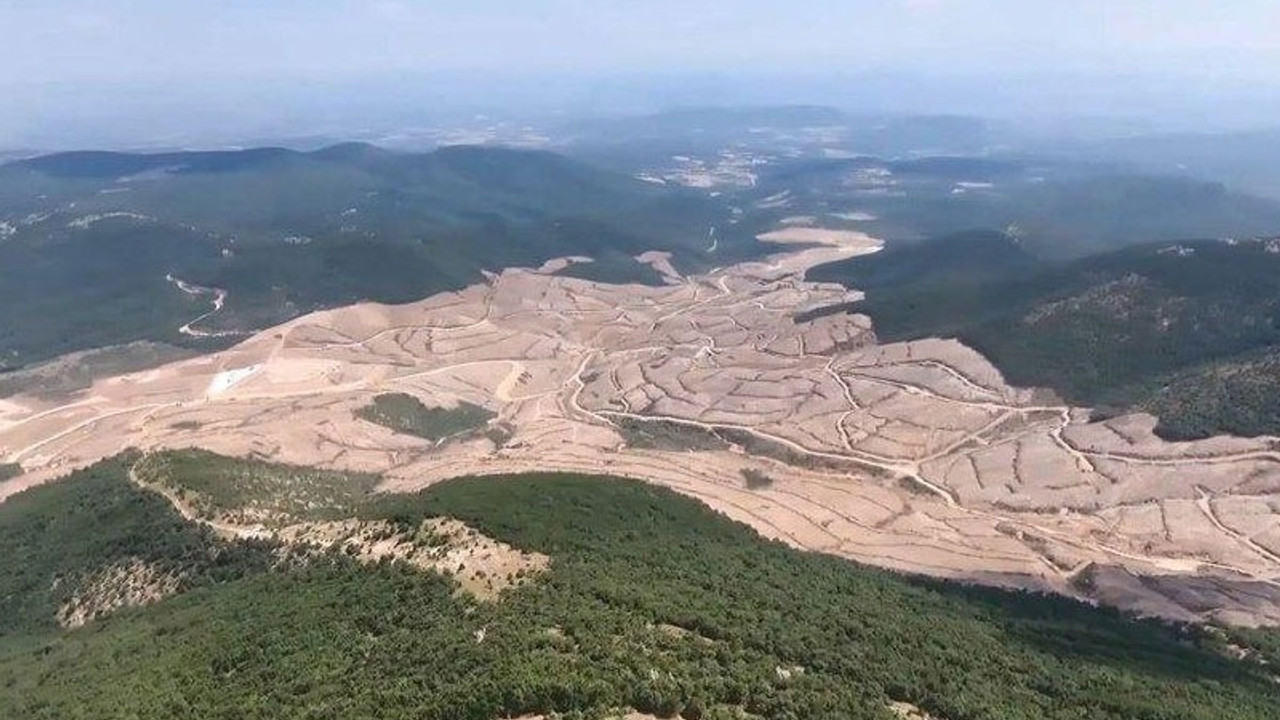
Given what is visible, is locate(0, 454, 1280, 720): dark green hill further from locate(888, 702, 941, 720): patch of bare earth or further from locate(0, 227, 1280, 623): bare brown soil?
locate(0, 227, 1280, 623): bare brown soil

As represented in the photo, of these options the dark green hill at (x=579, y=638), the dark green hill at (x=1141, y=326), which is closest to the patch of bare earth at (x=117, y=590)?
the dark green hill at (x=579, y=638)

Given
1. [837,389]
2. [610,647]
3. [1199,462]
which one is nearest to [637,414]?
[837,389]

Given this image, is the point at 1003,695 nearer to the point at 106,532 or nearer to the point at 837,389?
the point at 106,532

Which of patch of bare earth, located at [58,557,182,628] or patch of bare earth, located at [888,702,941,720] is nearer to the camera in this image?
patch of bare earth, located at [888,702,941,720]

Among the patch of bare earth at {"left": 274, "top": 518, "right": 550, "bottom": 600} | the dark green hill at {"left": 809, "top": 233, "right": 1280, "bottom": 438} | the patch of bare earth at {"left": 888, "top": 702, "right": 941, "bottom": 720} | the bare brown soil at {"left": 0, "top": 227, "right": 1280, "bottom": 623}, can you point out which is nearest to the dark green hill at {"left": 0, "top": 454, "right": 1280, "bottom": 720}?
the patch of bare earth at {"left": 888, "top": 702, "right": 941, "bottom": 720}

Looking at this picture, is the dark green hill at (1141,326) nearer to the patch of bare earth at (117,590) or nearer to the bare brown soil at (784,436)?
the bare brown soil at (784,436)

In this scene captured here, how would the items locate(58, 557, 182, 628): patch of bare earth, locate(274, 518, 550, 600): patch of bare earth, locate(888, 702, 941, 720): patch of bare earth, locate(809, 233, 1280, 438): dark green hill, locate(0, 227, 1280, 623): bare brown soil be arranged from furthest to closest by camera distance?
1. locate(809, 233, 1280, 438): dark green hill
2. locate(0, 227, 1280, 623): bare brown soil
3. locate(58, 557, 182, 628): patch of bare earth
4. locate(274, 518, 550, 600): patch of bare earth
5. locate(888, 702, 941, 720): patch of bare earth

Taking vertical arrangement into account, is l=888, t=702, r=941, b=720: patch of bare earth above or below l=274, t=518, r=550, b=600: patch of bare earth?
below
